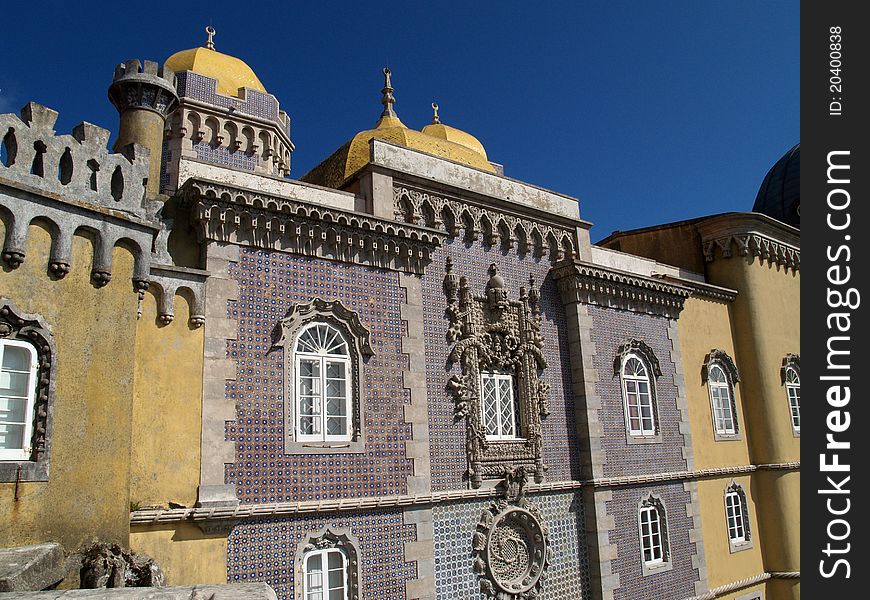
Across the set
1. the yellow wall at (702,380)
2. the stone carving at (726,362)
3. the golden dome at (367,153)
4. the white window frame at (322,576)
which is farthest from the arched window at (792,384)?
the white window frame at (322,576)

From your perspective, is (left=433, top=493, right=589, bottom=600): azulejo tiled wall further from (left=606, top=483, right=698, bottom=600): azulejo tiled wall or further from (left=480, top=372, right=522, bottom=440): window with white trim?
(left=480, top=372, right=522, bottom=440): window with white trim

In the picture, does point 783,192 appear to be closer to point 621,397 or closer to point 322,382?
point 621,397

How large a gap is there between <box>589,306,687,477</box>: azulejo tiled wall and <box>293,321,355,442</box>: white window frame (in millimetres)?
5143

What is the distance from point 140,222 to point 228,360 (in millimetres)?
1951

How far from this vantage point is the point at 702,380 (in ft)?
48.2

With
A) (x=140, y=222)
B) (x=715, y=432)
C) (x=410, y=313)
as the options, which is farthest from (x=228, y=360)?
(x=715, y=432)

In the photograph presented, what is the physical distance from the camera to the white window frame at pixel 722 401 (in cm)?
1479

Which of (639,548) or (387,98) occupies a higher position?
(387,98)

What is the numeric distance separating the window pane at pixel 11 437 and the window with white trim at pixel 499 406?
637 cm

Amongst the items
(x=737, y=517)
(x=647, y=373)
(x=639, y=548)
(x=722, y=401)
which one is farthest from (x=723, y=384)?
(x=639, y=548)

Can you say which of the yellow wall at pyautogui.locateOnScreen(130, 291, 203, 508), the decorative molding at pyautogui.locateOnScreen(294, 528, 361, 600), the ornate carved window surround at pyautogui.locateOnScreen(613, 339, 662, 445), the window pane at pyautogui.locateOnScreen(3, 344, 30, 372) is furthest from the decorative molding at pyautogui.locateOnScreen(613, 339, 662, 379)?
the window pane at pyautogui.locateOnScreen(3, 344, 30, 372)

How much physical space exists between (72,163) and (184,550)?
4.16 m

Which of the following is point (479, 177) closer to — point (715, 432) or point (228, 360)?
point (228, 360)

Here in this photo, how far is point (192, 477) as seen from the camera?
296 inches
